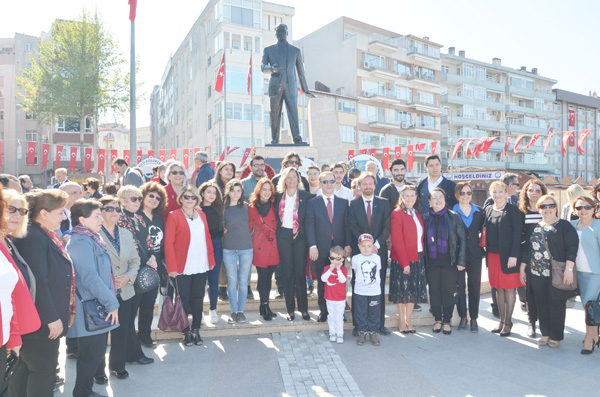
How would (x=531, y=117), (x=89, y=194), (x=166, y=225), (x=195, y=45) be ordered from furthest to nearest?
1. (x=531, y=117)
2. (x=195, y=45)
3. (x=89, y=194)
4. (x=166, y=225)

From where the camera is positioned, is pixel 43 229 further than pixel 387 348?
No

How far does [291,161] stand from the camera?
22.6ft

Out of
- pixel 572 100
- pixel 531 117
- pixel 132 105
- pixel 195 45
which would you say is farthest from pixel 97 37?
pixel 572 100

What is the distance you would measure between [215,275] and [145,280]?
1.33 meters

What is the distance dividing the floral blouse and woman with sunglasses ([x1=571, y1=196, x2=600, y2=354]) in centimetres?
34

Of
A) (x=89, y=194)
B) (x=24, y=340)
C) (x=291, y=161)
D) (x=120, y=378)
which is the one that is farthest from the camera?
(x=89, y=194)

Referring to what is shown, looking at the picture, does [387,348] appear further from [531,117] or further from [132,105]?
[531,117]

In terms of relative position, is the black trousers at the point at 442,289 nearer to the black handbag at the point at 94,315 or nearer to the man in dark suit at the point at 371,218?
the man in dark suit at the point at 371,218

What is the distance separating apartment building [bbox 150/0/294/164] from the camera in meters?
33.7

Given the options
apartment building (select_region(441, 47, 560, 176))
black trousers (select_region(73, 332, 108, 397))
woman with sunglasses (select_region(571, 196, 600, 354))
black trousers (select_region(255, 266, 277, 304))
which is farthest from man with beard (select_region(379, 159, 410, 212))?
apartment building (select_region(441, 47, 560, 176))

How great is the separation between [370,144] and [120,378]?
40.4 meters

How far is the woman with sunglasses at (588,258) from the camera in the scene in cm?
516

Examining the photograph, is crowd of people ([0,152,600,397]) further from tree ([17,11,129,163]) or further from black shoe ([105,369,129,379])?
tree ([17,11,129,163])

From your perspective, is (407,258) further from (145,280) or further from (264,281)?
(145,280)
